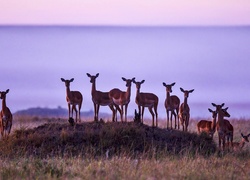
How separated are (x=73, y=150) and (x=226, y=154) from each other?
348 cm

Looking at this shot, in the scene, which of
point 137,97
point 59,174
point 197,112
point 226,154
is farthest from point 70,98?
point 197,112

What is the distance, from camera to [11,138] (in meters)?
16.9

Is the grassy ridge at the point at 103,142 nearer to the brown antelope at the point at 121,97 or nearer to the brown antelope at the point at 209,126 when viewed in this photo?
the brown antelope at the point at 121,97

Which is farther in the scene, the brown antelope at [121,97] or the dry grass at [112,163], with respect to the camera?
the brown antelope at [121,97]

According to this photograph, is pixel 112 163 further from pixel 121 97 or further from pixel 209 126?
pixel 209 126

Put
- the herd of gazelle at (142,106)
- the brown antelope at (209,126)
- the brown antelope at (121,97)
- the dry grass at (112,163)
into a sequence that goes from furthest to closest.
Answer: the brown antelope at (209,126) → the herd of gazelle at (142,106) → the brown antelope at (121,97) → the dry grass at (112,163)

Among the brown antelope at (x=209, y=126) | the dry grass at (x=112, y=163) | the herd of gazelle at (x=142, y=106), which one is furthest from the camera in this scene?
the brown antelope at (x=209, y=126)

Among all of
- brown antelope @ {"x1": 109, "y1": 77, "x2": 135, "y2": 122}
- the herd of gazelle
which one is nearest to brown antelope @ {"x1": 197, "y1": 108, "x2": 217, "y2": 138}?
the herd of gazelle

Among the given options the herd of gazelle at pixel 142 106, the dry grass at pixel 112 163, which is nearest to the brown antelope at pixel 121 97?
the herd of gazelle at pixel 142 106

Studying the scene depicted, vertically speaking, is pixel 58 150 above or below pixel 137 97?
below

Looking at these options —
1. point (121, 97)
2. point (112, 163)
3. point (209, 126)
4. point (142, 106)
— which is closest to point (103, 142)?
point (121, 97)

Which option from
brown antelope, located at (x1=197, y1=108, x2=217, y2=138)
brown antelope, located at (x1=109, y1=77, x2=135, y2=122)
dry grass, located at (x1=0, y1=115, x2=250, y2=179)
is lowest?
dry grass, located at (x1=0, y1=115, x2=250, y2=179)

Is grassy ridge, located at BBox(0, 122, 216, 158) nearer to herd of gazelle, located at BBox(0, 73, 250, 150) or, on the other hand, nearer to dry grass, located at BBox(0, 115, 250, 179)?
dry grass, located at BBox(0, 115, 250, 179)

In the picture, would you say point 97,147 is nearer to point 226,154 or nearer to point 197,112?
point 226,154
